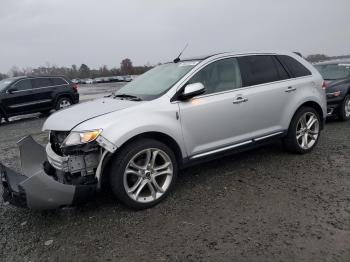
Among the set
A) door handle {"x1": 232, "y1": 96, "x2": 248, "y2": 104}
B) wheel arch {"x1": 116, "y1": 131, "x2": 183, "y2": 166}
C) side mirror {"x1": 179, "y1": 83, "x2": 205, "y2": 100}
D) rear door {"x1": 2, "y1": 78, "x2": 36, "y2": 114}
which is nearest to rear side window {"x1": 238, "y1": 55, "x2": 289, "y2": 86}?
door handle {"x1": 232, "y1": 96, "x2": 248, "y2": 104}

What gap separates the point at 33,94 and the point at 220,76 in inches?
406

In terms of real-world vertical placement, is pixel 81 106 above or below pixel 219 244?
above

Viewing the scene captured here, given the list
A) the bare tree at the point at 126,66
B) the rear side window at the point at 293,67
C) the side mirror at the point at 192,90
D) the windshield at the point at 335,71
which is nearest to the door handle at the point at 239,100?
the side mirror at the point at 192,90

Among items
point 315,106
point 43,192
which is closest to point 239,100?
point 315,106

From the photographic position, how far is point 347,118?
8211 millimetres

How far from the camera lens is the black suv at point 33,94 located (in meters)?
12.4

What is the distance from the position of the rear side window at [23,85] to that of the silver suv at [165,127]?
9.22 metres

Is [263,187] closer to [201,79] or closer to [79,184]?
[201,79]

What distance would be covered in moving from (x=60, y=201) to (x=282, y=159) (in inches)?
134

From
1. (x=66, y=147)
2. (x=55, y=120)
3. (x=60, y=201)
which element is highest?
(x=55, y=120)

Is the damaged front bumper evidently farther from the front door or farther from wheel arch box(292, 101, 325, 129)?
wheel arch box(292, 101, 325, 129)

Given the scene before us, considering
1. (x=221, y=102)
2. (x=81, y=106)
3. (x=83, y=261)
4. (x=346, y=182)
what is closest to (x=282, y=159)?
(x=346, y=182)

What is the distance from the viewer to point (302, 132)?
5.36 metres

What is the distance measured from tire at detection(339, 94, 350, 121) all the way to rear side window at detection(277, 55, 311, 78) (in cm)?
322
